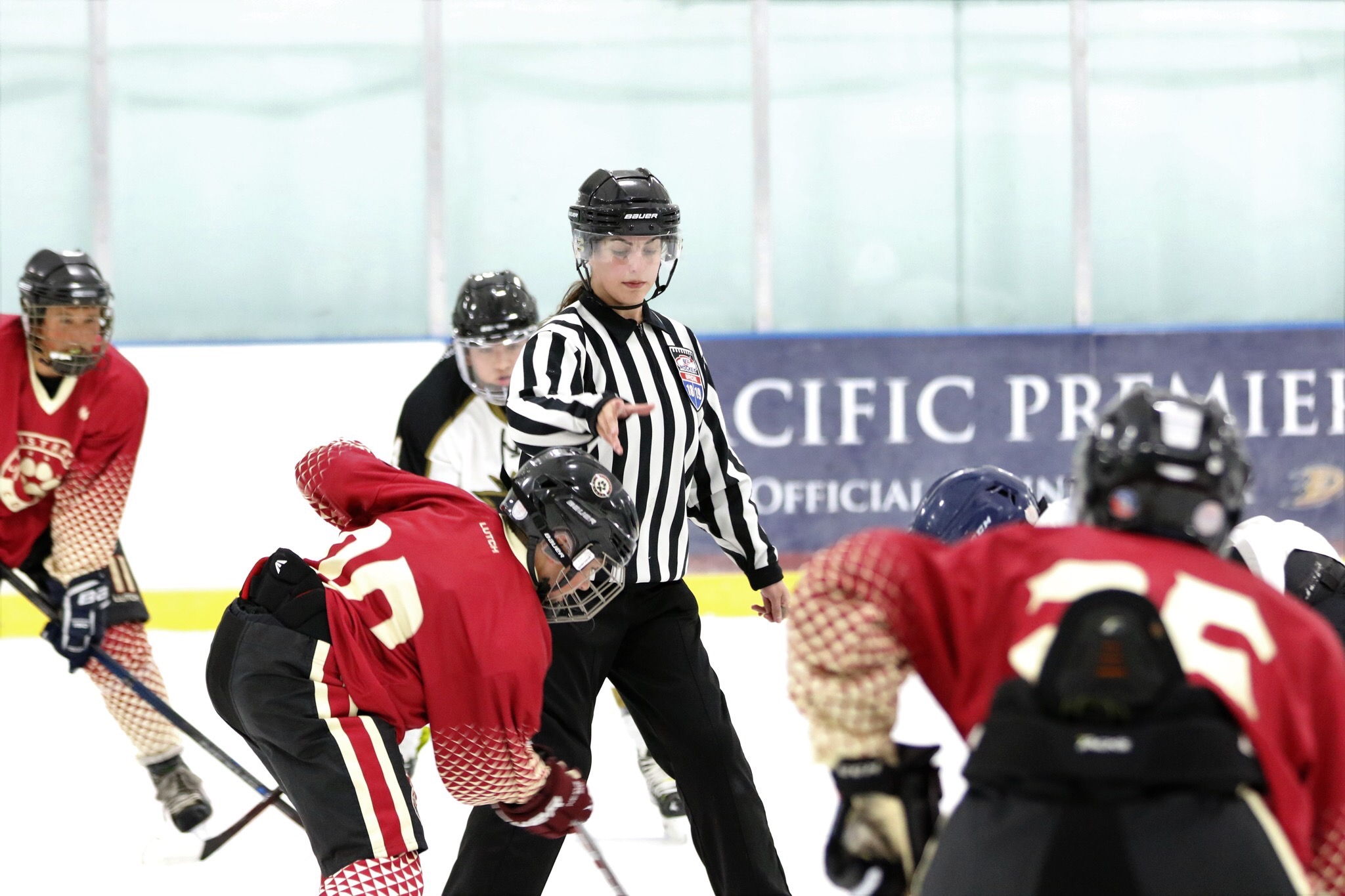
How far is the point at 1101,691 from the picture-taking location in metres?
1.22

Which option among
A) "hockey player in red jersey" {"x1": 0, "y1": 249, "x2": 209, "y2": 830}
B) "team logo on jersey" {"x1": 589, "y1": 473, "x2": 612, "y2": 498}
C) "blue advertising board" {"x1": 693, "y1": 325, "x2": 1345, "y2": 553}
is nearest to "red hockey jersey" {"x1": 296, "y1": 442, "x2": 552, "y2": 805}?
"team logo on jersey" {"x1": 589, "y1": 473, "x2": 612, "y2": 498}

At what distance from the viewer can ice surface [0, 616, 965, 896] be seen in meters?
2.97

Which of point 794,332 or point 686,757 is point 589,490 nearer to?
point 686,757

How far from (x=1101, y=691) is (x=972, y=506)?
2.93ft

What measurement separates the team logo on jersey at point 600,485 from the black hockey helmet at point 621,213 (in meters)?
0.43

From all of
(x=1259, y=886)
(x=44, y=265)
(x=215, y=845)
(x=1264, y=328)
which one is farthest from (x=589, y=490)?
(x=1264, y=328)

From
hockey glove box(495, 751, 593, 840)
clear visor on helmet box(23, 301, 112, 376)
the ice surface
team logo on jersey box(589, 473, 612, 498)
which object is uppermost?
clear visor on helmet box(23, 301, 112, 376)

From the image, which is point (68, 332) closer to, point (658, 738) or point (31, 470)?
point (31, 470)

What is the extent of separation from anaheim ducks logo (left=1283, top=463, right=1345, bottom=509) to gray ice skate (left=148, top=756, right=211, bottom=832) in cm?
430

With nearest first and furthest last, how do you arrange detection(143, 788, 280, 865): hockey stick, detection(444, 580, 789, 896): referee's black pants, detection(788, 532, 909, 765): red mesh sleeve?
detection(788, 532, 909, 765): red mesh sleeve < detection(444, 580, 789, 896): referee's black pants < detection(143, 788, 280, 865): hockey stick

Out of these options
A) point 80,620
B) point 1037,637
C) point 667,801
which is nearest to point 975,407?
point 667,801

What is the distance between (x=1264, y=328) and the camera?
6145 millimetres

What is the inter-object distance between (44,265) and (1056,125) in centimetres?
471

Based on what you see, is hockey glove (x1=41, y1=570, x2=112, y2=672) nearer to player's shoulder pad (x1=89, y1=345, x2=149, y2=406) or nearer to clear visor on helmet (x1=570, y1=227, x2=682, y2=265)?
player's shoulder pad (x1=89, y1=345, x2=149, y2=406)
